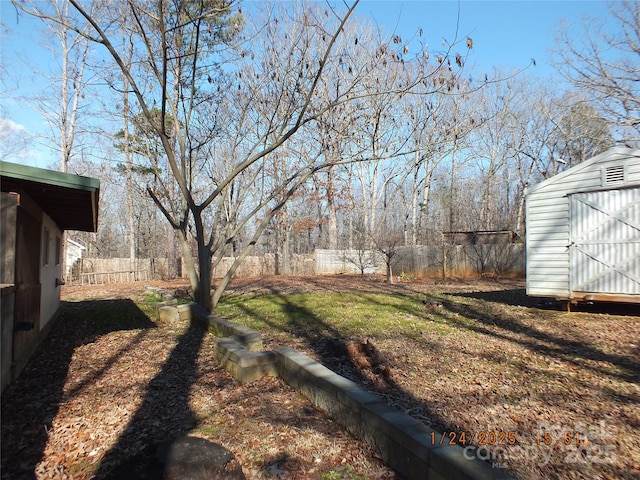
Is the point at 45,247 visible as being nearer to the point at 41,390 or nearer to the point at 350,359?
the point at 41,390

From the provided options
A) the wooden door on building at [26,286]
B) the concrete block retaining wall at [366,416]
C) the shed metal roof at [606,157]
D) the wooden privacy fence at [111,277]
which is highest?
the shed metal roof at [606,157]

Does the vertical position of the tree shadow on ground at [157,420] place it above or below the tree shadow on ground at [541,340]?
below

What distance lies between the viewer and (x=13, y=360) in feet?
15.0

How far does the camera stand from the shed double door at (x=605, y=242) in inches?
316

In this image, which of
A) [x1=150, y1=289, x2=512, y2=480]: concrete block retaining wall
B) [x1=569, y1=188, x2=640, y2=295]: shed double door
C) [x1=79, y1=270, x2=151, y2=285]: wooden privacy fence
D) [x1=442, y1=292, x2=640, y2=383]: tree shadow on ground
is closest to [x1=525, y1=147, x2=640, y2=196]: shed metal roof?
[x1=569, y1=188, x2=640, y2=295]: shed double door

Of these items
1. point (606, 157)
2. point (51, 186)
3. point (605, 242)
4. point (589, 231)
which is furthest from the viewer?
point (589, 231)

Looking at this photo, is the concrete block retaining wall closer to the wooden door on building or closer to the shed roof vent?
the wooden door on building

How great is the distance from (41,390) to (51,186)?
2.25 metres

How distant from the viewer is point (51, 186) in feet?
15.3

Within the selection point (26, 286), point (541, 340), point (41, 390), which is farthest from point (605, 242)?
point (26, 286)

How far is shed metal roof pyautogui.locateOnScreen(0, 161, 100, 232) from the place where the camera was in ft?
13.7

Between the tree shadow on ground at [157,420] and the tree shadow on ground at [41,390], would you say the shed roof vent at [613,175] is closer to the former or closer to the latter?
the tree shadow on ground at [157,420]

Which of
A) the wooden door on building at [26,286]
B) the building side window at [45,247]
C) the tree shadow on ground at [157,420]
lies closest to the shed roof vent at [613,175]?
the tree shadow on ground at [157,420]

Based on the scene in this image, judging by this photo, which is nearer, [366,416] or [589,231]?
[366,416]
